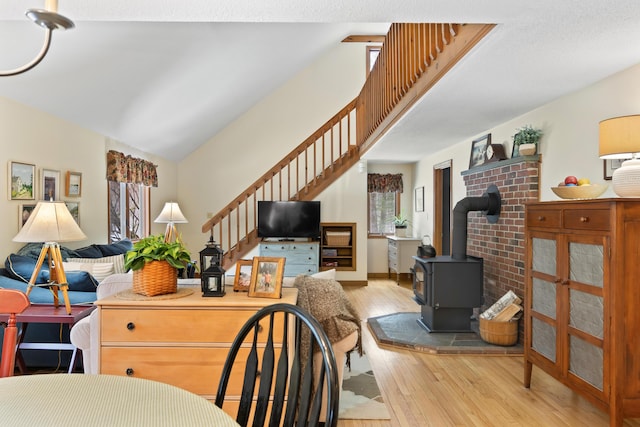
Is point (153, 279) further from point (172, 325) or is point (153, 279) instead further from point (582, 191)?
point (582, 191)

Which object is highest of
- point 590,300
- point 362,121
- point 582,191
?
point 362,121

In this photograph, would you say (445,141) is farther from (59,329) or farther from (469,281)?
(59,329)

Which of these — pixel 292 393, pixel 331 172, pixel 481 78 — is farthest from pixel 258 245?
pixel 292 393

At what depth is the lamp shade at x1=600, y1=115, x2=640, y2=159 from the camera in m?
2.35

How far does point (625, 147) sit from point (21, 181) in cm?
477

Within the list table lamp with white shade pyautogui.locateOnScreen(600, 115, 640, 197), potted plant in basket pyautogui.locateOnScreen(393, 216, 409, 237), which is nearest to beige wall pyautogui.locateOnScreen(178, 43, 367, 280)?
potted plant in basket pyautogui.locateOnScreen(393, 216, 409, 237)

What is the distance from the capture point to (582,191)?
2.73 metres

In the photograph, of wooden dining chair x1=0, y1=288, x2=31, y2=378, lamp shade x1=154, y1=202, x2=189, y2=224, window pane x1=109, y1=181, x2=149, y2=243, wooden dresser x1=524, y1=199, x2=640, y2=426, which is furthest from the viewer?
lamp shade x1=154, y1=202, x2=189, y2=224

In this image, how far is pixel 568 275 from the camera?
267cm

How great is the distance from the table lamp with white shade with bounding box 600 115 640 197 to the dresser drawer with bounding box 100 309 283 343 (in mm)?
2083

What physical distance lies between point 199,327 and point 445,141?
13.9 ft

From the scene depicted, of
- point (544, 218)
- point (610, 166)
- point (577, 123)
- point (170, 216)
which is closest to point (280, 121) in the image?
point (170, 216)

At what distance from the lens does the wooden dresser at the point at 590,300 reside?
88.7 inches

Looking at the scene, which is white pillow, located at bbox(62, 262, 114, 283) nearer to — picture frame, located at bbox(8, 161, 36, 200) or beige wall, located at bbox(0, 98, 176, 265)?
beige wall, located at bbox(0, 98, 176, 265)
